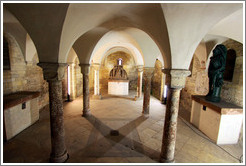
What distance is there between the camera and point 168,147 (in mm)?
2953

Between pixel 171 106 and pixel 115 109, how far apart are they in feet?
14.2

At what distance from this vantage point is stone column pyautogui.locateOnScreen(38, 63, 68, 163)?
2.68m

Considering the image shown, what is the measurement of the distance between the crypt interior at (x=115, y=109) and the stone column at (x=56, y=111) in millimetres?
23

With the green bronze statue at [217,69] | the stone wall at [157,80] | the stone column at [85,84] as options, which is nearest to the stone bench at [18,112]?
the stone column at [85,84]

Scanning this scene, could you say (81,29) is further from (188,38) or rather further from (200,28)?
(200,28)

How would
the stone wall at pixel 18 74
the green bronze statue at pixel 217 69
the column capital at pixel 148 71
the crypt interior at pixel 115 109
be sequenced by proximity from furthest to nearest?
the column capital at pixel 148 71 → the stone wall at pixel 18 74 → the green bronze statue at pixel 217 69 → the crypt interior at pixel 115 109

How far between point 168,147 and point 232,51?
478 cm

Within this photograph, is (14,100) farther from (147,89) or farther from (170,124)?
(147,89)

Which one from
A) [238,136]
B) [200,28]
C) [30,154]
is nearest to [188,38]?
[200,28]

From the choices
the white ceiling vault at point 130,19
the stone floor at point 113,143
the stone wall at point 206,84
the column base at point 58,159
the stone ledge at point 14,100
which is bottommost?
the stone floor at point 113,143

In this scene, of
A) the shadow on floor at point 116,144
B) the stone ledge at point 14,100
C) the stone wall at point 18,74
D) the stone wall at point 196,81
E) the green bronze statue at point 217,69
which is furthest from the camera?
the stone wall at point 196,81

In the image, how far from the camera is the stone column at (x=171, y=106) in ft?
8.81

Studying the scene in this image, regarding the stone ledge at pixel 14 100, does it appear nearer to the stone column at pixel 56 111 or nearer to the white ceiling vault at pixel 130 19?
the stone column at pixel 56 111

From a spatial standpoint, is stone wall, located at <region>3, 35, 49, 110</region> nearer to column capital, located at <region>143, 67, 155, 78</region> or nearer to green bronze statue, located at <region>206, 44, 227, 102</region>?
column capital, located at <region>143, 67, 155, 78</region>
